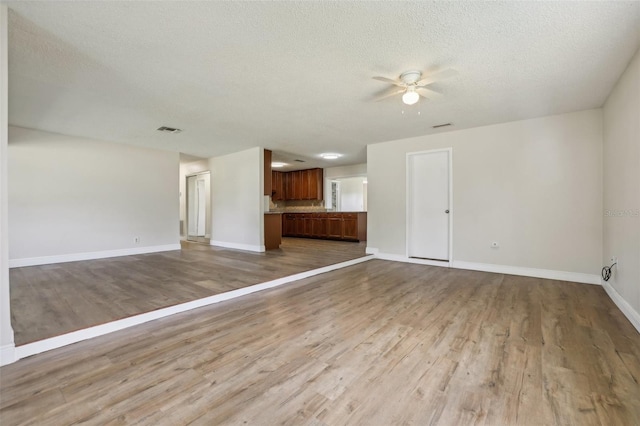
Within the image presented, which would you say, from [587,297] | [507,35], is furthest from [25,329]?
[587,297]

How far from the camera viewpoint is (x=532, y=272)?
4066mm

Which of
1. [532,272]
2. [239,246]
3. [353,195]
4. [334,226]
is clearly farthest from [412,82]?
[353,195]

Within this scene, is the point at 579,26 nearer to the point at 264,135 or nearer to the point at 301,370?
the point at 301,370

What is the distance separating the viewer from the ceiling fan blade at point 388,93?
2954mm

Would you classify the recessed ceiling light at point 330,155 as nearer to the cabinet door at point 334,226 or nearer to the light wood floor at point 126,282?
the cabinet door at point 334,226

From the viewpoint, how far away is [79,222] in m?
5.13

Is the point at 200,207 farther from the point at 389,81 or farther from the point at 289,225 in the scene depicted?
the point at 389,81

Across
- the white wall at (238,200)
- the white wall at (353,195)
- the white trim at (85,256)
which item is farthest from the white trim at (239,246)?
the white wall at (353,195)

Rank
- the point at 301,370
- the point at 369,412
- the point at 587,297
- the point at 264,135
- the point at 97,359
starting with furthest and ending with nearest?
the point at 264,135 < the point at 587,297 < the point at 97,359 < the point at 301,370 < the point at 369,412

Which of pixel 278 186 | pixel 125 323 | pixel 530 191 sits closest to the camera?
pixel 125 323

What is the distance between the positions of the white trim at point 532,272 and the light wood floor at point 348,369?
3.15 feet

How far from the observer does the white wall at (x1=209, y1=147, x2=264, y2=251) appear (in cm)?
600

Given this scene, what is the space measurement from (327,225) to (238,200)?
9.29 ft

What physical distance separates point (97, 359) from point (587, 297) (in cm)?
A: 467
